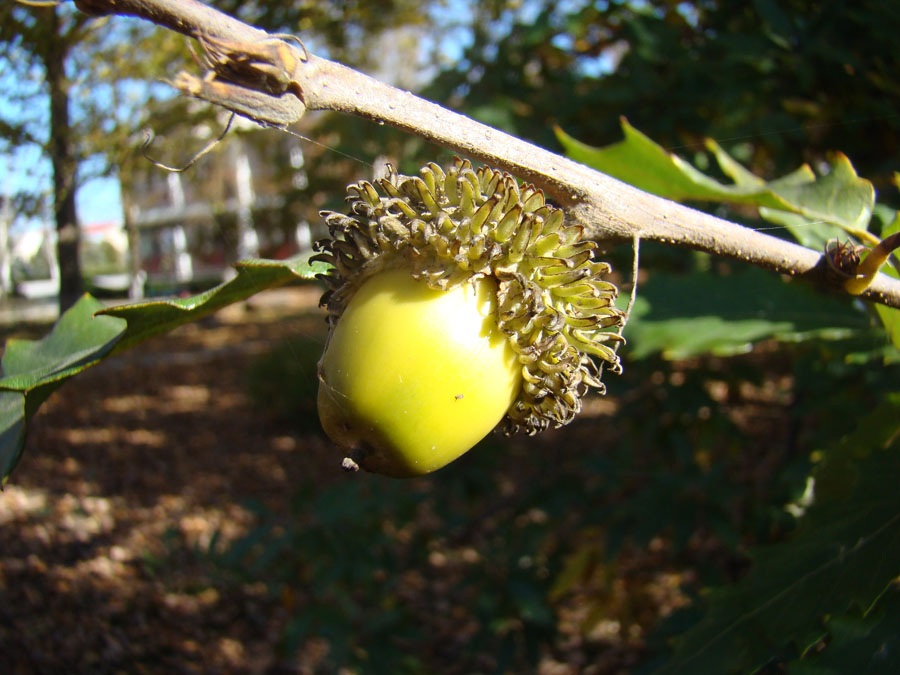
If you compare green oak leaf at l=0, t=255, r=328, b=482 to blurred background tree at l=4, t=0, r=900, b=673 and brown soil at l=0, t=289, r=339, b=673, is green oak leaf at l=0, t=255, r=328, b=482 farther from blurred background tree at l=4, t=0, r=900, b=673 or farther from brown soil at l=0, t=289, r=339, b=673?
brown soil at l=0, t=289, r=339, b=673

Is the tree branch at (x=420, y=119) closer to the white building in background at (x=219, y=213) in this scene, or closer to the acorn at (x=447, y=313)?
the acorn at (x=447, y=313)

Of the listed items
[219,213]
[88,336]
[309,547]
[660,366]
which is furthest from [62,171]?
[219,213]

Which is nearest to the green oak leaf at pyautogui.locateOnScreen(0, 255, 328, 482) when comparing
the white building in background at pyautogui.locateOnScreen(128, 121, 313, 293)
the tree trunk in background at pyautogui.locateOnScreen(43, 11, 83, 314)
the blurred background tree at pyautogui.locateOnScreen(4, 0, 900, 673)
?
the blurred background tree at pyautogui.locateOnScreen(4, 0, 900, 673)

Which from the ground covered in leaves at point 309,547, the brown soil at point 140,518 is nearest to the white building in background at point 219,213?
the brown soil at point 140,518

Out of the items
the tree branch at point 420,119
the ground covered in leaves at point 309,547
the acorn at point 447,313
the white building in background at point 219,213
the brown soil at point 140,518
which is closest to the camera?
the tree branch at point 420,119

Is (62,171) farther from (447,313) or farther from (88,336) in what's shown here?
(447,313)

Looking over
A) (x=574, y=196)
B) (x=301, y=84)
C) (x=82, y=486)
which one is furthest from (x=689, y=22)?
(x=82, y=486)

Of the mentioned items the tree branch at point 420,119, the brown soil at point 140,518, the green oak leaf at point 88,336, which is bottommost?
the brown soil at point 140,518

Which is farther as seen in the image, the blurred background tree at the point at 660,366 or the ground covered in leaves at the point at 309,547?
the ground covered in leaves at the point at 309,547
